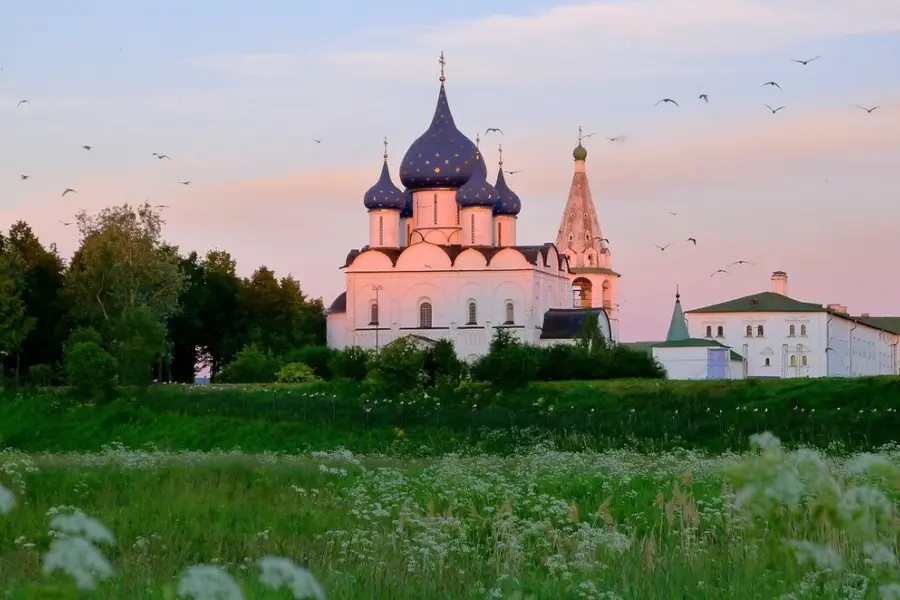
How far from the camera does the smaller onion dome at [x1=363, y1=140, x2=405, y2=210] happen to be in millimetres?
67562

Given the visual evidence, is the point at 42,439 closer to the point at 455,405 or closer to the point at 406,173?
the point at 455,405

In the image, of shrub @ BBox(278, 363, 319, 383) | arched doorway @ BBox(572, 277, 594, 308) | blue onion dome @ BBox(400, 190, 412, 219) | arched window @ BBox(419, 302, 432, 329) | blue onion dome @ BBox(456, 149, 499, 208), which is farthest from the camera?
arched doorway @ BBox(572, 277, 594, 308)

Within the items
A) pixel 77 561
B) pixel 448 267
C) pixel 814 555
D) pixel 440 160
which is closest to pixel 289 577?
pixel 77 561

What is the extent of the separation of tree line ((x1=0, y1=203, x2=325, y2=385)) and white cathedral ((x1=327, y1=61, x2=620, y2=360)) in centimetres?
340

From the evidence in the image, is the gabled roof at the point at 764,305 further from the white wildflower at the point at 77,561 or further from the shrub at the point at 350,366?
the white wildflower at the point at 77,561

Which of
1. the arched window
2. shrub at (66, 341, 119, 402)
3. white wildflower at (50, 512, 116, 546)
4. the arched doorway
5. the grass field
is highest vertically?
the arched doorway

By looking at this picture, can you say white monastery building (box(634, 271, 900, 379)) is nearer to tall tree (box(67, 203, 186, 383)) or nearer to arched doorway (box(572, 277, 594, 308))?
arched doorway (box(572, 277, 594, 308))

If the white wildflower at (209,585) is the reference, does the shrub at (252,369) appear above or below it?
above

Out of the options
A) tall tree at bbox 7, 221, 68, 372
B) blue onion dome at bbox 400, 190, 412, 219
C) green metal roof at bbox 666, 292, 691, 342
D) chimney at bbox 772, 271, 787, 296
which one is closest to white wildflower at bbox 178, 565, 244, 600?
tall tree at bbox 7, 221, 68, 372

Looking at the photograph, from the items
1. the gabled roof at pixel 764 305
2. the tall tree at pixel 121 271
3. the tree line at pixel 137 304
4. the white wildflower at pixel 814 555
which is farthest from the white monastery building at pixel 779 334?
the white wildflower at pixel 814 555

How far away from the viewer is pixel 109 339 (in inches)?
1754

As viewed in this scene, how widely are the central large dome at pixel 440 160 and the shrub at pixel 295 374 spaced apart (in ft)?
60.9

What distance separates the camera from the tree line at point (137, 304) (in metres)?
46.2

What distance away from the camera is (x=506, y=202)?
6806cm
